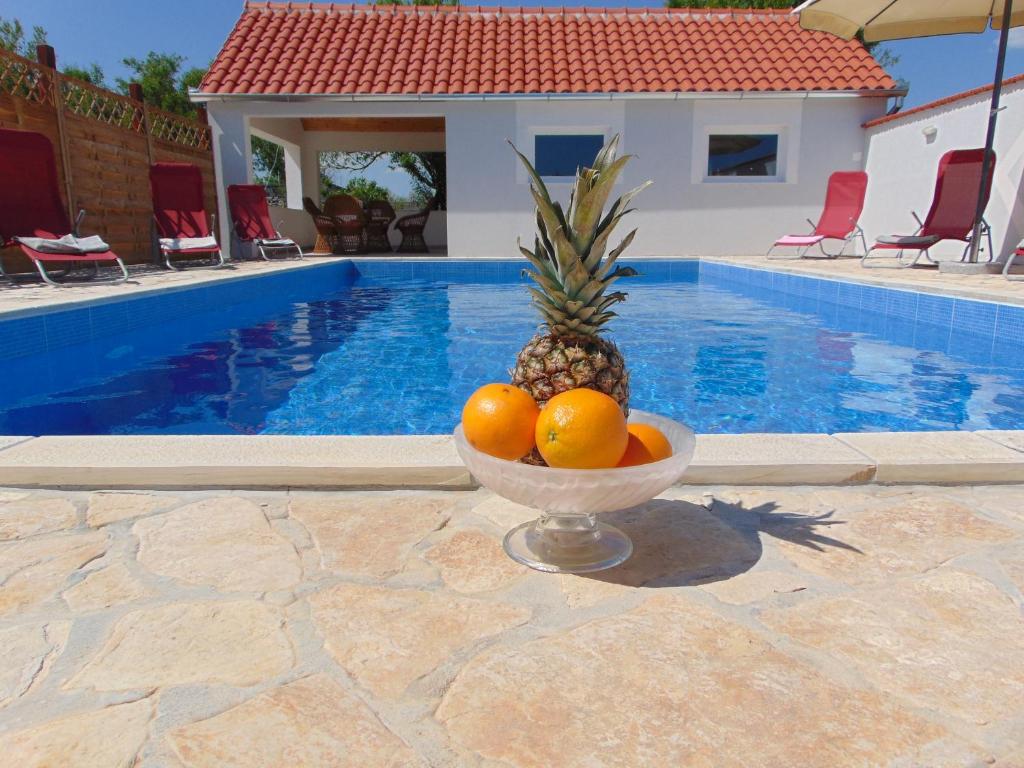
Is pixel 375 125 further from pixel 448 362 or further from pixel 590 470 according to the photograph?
pixel 590 470

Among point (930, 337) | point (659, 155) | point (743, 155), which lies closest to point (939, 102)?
point (743, 155)

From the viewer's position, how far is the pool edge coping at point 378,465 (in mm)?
2092

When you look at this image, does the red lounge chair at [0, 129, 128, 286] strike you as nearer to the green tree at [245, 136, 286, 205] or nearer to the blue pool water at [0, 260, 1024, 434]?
the blue pool water at [0, 260, 1024, 434]

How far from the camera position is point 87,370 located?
486 centimetres

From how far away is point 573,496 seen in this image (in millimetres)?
1484

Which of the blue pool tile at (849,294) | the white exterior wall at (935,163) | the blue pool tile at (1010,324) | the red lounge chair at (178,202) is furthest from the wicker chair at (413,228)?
the blue pool tile at (1010,324)

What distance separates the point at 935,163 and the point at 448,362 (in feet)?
28.4

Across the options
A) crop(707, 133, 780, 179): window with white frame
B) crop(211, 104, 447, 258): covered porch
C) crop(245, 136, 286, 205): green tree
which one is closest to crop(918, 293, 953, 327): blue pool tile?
crop(707, 133, 780, 179): window with white frame

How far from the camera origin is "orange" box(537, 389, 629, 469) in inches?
57.0

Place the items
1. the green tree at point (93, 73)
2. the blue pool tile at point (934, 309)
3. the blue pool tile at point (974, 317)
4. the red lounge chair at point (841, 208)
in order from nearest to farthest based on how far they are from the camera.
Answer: the blue pool tile at point (974, 317)
the blue pool tile at point (934, 309)
the red lounge chair at point (841, 208)
the green tree at point (93, 73)

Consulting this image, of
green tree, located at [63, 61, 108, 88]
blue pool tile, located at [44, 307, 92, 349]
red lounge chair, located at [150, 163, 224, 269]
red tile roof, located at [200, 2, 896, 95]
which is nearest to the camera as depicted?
blue pool tile, located at [44, 307, 92, 349]

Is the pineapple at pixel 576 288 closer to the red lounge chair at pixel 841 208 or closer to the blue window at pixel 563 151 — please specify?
the red lounge chair at pixel 841 208

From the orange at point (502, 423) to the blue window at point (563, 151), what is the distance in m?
11.6

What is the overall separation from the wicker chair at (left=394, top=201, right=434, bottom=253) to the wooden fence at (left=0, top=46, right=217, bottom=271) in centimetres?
371
